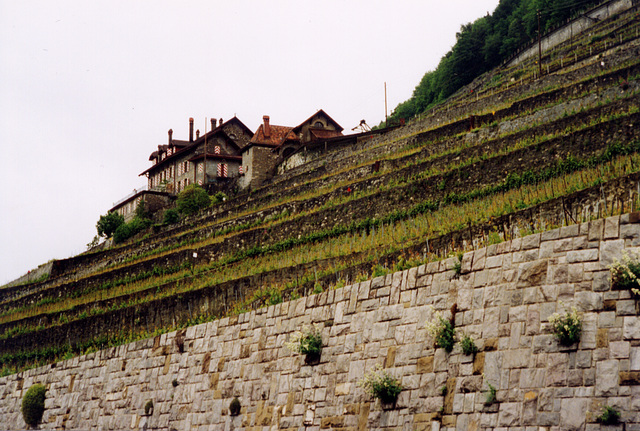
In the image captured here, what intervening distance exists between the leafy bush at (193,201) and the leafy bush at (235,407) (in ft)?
96.3

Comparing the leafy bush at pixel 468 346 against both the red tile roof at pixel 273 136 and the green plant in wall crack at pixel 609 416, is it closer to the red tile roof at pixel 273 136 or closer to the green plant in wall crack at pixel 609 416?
the green plant in wall crack at pixel 609 416

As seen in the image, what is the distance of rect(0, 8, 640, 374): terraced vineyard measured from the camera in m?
16.8

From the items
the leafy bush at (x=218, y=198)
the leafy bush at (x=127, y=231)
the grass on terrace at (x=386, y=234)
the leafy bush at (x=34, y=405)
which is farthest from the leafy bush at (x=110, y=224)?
the leafy bush at (x=34, y=405)

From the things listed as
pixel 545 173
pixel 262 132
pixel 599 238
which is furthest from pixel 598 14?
pixel 599 238

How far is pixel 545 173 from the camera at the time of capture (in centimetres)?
2198

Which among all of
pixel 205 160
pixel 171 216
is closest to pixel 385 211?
pixel 171 216

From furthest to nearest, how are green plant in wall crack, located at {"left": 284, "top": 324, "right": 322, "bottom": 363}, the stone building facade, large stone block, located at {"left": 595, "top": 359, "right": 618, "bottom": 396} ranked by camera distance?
the stone building facade
green plant in wall crack, located at {"left": 284, "top": 324, "right": 322, "bottom": 363}
large stone block, located at {"left": 595, "top": 359, "right": 618, "bottom": 396}

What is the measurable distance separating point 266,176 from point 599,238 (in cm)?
3665

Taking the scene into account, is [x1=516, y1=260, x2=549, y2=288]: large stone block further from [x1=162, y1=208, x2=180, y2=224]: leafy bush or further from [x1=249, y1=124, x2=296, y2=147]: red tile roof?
[x1=249, y1=124, x2=296, y2=147]: red tile roof

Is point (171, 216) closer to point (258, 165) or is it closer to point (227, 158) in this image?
point (258, 165)

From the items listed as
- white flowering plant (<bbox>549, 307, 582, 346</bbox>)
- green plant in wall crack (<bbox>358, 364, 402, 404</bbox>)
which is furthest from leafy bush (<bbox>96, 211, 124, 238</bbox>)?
white flowering plant (<bbox>549, 307, 582, 346</bbox>)

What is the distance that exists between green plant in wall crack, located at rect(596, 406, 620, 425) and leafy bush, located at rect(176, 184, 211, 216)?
37324mm

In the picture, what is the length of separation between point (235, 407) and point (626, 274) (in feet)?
31.3

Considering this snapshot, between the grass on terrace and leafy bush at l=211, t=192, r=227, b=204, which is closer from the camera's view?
the grass on terrace
